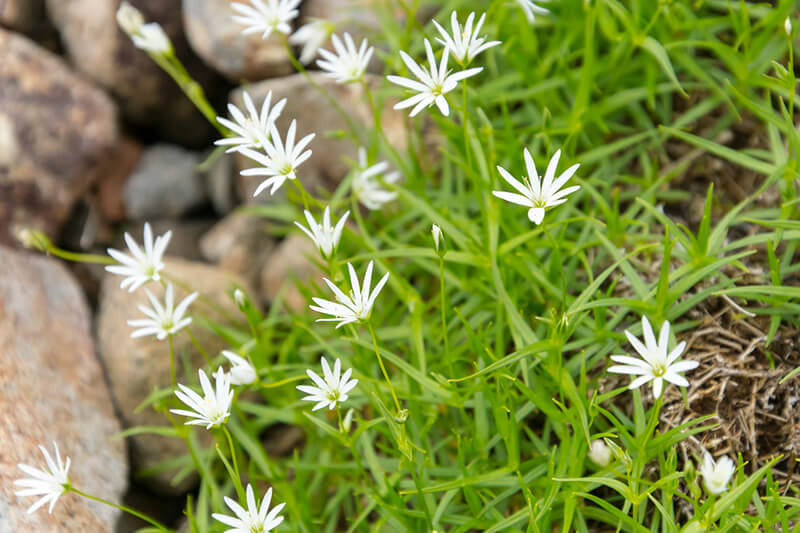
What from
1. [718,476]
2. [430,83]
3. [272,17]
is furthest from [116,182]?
[718,476]

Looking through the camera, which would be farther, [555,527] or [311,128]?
[311,128]

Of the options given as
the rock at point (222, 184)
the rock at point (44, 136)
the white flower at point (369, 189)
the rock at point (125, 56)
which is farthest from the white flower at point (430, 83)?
the rock at point (44, 136)

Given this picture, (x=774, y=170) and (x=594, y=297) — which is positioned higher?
(x=774, y=170)

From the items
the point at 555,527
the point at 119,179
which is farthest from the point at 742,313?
the point at 119,179

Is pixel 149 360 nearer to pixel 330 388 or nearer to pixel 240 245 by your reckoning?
pixel 240 245

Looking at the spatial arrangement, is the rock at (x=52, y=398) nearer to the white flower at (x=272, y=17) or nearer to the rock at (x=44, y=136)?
the rock at (x=44, y=136)

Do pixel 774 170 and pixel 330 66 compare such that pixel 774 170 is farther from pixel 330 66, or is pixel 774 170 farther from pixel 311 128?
pixel 311 128

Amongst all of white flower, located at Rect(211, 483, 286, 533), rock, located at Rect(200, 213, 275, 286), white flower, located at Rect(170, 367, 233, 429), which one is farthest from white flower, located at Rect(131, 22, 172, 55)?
white flower, located at Rect(211, 483, 286, 533)

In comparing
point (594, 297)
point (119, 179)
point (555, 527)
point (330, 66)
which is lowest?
point (555, 527)
